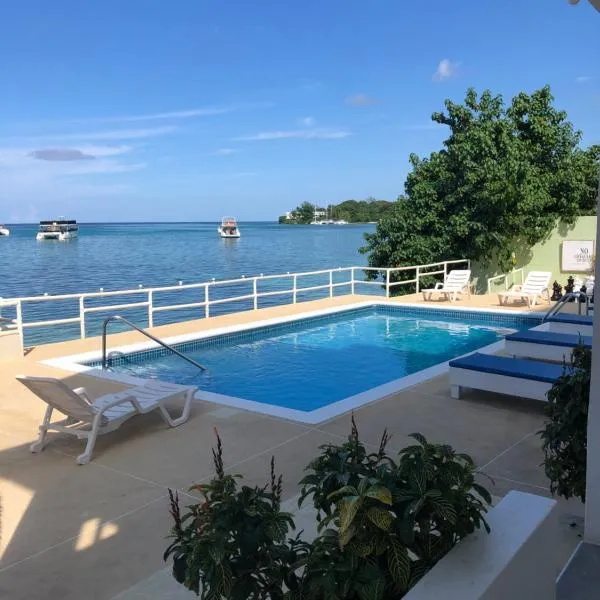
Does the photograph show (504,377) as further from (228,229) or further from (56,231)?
(56,231)

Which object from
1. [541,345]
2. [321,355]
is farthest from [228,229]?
[541,345]

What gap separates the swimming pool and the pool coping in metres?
0.03

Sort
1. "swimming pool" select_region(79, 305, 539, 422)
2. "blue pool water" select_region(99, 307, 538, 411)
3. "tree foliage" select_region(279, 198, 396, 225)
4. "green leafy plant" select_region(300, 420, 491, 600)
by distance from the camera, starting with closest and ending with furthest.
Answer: "green leafy plant" select_region(300, 420, 491, 600)
"swimming pool" select_region(79, 305, 539, 422)
"blue pool water" select_region(99, 307, 538, 411)
"tree foliage" select_region(279, 198, 396, 225)

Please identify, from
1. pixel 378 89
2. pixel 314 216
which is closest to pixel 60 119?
pixel 378 89

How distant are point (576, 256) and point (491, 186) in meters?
2.76

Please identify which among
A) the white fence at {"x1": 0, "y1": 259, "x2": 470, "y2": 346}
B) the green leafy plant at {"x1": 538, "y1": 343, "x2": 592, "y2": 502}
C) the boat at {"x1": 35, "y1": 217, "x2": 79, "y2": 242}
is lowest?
the white fence at {"x1": 0, "y1": 259, "x2": 470, "y2": 346}

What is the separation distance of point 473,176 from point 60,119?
105ft

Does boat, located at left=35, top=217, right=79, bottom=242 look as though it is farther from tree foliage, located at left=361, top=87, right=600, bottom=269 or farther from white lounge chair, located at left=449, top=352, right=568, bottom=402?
white lounge chair, located at left=449, top=352, right=568, bottom=402

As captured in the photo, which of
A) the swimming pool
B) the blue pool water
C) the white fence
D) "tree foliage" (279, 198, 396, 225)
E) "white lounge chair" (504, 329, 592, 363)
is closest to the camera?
"white lounge chair" (504, 329, 592, 363)

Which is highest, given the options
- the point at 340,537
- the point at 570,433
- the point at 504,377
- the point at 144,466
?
the point at 340,537

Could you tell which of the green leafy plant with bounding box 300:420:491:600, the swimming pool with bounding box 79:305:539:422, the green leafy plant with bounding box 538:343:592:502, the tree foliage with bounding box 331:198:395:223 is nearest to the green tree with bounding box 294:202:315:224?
the tree foliage with bounding box 331:198:395:223

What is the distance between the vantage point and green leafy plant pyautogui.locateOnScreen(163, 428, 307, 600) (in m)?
1.64

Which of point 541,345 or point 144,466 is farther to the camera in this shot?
point 541,345

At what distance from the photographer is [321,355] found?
9.25 metres
